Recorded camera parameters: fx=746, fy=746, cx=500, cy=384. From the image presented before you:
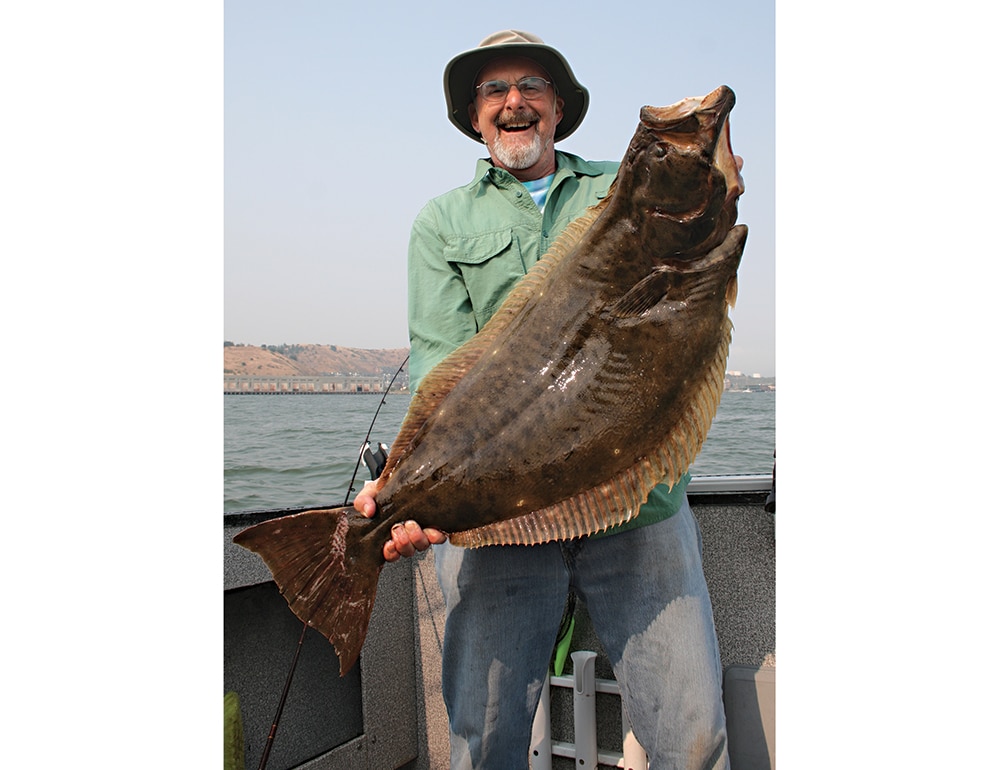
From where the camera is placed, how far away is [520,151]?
277 centimetres

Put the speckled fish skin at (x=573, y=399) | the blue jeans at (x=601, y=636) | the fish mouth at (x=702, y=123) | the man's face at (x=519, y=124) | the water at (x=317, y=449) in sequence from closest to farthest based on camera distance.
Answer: the fish mouth at (x=702, y=123)
the speckled fish skin at (x=573, y=399)
the blue jeans at (x=601, y=636)
the man's face at (x=519, y=124)
the water at (x=317, y=449)

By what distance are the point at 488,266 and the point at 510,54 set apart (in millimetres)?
852

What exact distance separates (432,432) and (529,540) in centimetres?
42

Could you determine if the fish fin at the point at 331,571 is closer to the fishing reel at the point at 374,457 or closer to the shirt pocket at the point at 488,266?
the shirt pocket at the point at 488,266

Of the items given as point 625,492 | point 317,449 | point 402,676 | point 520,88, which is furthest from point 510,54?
point 317,449

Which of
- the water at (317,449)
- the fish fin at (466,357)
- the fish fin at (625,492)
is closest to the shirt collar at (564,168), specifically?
the fish fin at (466,357)

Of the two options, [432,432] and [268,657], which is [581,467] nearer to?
[432,432]

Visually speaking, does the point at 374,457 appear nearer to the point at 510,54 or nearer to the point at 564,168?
the point at 564,168

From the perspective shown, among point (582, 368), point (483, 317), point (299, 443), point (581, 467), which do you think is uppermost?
point (483, 317)

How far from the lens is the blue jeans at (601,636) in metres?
2.45

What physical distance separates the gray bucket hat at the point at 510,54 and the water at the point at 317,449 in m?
5.18

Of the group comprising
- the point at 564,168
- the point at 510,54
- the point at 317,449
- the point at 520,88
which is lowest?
the point at 317,449
